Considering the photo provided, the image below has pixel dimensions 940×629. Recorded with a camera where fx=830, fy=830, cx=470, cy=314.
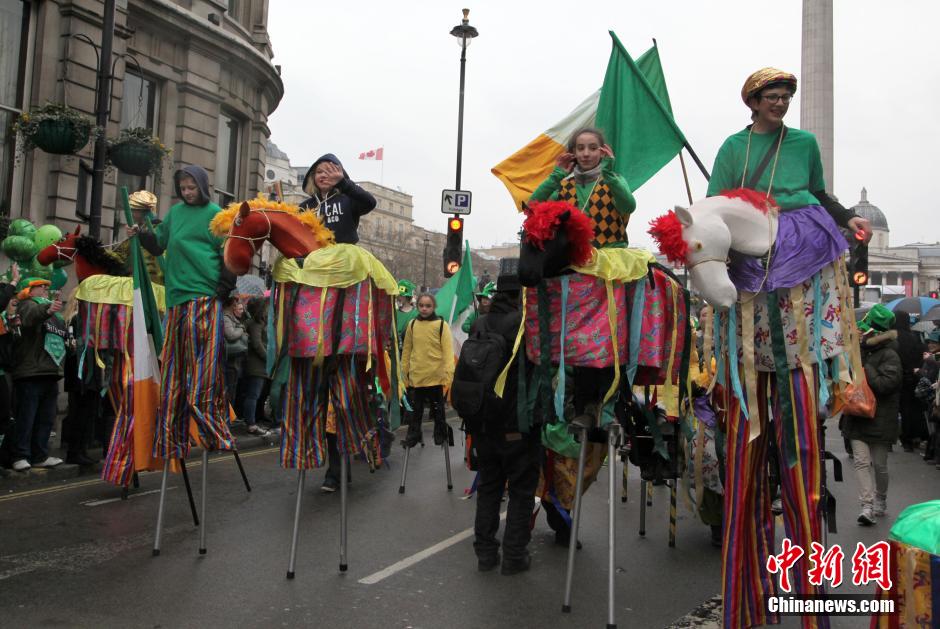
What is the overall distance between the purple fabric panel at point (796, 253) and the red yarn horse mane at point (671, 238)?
16.3 inches

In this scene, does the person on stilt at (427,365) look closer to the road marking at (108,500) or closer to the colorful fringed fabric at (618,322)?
the road marking at (108,500)

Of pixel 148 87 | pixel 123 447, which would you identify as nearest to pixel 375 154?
pixel 148 87

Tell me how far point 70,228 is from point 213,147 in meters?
5.73

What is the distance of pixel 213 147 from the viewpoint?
20.5 metres

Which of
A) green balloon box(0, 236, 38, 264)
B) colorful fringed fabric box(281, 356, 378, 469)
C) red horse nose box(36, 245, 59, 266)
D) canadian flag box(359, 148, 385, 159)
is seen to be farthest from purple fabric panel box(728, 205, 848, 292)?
canadian flag box(359, 148, 385, 159)

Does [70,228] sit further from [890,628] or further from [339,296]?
[890,628]

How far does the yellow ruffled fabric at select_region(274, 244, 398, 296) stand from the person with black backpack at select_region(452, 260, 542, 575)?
84cm

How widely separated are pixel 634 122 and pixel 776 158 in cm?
147

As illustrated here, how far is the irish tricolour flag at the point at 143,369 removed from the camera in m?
5.93

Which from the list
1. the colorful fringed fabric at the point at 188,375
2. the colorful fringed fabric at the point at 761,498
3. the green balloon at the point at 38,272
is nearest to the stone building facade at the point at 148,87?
the green balloon at the point at 38,272

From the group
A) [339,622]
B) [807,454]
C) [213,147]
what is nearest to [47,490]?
[339,622]

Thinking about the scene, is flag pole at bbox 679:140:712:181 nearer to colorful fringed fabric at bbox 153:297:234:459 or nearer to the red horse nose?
colorful fringed fabric at bbox 153:297:234:459

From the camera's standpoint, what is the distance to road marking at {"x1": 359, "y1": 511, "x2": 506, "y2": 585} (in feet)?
16.9

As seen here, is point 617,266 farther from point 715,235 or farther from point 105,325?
point 105,325
